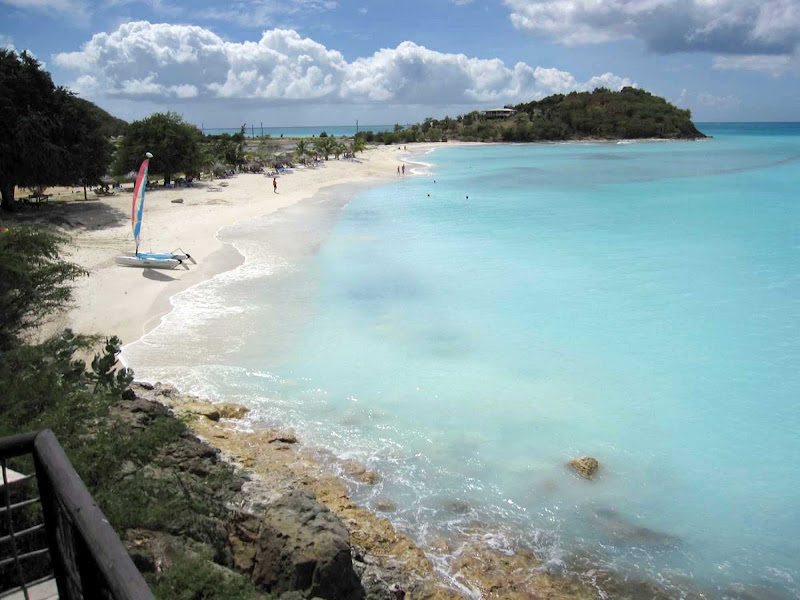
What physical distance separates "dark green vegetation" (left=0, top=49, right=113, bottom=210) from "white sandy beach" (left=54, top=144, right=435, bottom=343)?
2361mm

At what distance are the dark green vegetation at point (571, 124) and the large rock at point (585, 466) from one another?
104m

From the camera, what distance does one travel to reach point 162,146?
33.9 m

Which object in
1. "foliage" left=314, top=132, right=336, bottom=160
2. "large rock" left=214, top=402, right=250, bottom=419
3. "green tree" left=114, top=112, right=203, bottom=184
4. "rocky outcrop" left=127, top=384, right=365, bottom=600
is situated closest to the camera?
"rocky outcrop" left=127, top=384, right=365, bottom=600

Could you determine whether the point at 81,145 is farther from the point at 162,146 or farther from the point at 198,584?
the point at 198,584

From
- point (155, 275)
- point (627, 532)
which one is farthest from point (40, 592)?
point (155, 275)

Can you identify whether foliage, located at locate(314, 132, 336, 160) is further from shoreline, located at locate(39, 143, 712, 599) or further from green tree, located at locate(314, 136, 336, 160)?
shoreline, located at locate(39, 143, 712, 599)

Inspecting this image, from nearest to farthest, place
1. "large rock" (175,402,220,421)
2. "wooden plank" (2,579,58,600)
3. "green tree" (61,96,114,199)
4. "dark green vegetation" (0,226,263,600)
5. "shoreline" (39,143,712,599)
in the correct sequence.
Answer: "wooden plank" (2,579,58,600) → "dark green vegetation" (0,226,263,600) → "shoreline" (39,143,712,599) → "large rock" (175,402,220,421) → "green tree" (61,96,114,199)

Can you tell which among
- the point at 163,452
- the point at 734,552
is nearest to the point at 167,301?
the point at 163,452

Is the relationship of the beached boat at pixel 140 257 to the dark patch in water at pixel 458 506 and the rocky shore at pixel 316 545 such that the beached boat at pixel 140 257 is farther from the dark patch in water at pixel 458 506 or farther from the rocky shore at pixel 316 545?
the dark patch in water at pixel 458 506

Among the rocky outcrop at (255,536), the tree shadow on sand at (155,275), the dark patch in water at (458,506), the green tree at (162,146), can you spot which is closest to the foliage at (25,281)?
the rocky outcrop at (255,536)

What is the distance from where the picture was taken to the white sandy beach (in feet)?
45.0

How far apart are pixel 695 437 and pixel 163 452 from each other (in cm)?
839

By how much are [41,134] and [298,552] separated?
→ 23695 millimetres

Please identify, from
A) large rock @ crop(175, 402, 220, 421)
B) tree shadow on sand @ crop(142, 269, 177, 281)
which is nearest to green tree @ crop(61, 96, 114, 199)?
tree shadow on sand @ crop(142, 269, 177, 281)
